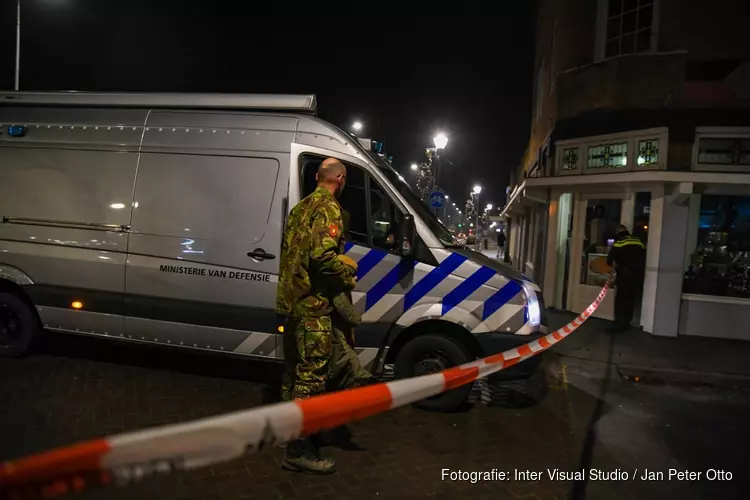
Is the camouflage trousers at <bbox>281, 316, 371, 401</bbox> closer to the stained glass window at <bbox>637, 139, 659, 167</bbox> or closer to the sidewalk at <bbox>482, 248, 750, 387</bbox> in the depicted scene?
the sidewalk at <bbox>482, 248, 750, 387</bbox>

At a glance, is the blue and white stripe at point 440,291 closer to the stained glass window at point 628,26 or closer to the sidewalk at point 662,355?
the sidewalk at point 662,355

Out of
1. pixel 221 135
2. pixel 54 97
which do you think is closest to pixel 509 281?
pixel 221 135

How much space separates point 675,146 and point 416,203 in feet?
21.1

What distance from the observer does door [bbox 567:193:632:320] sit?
10.7 metres

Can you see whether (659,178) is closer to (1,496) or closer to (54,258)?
(54,258)

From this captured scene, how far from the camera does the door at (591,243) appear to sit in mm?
10719

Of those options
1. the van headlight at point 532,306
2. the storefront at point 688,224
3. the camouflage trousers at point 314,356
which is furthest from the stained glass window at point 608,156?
the camouflage trousers at point 314,356

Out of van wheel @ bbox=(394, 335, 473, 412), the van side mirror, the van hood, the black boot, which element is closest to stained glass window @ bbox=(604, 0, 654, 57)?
the van hood

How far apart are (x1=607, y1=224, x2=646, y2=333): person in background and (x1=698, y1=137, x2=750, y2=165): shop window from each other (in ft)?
5.83

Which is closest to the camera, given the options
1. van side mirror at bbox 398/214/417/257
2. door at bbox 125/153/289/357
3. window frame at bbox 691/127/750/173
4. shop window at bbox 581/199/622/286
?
van side mirror at bbox 398/214/417/257

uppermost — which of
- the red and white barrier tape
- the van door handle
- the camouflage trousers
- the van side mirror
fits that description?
the van side mirror

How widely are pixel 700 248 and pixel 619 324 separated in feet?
6.51

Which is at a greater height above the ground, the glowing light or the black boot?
the glowing light

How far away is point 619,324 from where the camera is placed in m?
9.83
